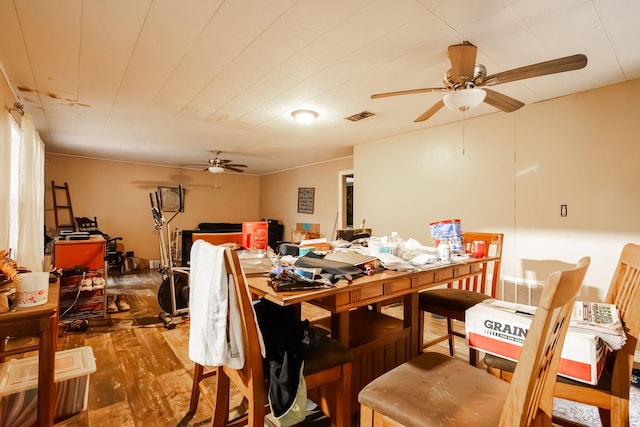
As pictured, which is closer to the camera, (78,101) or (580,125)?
(580,125)

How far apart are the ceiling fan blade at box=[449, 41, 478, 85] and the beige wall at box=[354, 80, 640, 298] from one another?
5.17 feet

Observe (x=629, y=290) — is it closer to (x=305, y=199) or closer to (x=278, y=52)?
(x=278, y=52)

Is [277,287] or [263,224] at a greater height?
[263,224]

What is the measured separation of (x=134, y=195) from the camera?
6637 millimetres

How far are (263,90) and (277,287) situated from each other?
214cm

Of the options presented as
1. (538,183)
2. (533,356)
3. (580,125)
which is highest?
(580,125)

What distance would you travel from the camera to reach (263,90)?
2.74m

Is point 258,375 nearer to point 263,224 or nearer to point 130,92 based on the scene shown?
point 263,224

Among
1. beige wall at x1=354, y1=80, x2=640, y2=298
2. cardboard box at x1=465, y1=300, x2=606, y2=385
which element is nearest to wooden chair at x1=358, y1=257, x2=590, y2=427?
cardboard box at x1=465, y1=300, x2=606, y2=385

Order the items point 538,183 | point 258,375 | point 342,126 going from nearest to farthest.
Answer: point 258,375
point 538,183
point 342,126

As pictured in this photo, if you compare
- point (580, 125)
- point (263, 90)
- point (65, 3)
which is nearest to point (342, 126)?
point (263, 90)

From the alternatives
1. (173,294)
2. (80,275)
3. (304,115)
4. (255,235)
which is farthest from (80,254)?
(304,115)

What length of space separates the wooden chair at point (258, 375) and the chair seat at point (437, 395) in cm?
26

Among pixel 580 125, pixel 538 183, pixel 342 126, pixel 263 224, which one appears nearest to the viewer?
pixel 263 224
